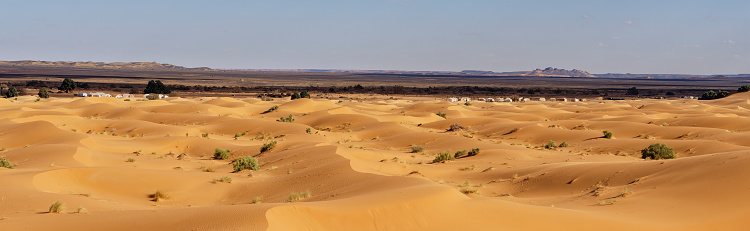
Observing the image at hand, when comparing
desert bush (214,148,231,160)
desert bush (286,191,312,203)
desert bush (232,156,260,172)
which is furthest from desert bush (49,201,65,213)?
desert bush (214,148,231,160)

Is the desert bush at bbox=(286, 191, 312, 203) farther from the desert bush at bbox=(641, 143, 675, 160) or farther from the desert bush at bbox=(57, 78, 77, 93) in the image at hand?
the desert bush at bbox=(57, 78, 77, 93)

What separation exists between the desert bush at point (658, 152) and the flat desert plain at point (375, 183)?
0.73 metres

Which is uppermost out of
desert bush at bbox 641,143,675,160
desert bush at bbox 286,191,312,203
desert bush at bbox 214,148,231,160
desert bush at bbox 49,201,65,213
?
desert bush at bbox 49,201,65,213

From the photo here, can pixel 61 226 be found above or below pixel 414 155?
above

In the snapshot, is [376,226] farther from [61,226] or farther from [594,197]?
[594,197]

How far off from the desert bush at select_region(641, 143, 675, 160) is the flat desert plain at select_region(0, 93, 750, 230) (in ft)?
2.39

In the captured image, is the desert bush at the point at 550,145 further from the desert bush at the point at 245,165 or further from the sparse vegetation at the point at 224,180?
the sparse vegetation at the point at 224,180

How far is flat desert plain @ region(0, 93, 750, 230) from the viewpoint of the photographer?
375 inches

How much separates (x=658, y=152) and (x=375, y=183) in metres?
12.6

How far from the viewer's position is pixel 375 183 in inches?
529

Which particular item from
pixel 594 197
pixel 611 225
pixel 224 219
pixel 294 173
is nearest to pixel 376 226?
pixel 224 219

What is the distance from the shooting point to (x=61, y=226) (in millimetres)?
8820

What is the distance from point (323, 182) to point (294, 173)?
2.10 metres

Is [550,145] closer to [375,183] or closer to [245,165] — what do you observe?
[245,165]
